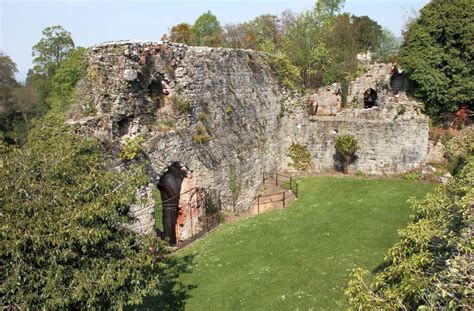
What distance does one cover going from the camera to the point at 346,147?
72.5 feet

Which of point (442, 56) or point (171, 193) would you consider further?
point (442, 56)

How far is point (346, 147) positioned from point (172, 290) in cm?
1374

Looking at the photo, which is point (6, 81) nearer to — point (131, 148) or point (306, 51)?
point (306, 51)

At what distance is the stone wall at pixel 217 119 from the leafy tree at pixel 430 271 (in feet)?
29.1

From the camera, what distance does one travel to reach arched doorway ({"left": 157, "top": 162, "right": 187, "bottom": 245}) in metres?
15.8

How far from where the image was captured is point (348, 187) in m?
20.4

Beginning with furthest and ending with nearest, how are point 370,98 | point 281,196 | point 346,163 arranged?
point 370,98 → point 346,163 → point 281,196

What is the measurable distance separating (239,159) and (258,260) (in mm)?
6878

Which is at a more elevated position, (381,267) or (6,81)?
(6,81)

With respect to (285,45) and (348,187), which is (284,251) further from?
(285,45)

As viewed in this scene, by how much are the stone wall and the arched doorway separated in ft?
1.49

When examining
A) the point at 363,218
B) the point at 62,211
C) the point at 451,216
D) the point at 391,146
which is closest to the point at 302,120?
the point at 391,146

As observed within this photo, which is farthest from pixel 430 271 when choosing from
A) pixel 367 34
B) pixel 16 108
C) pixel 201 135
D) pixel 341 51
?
pixel 16 108

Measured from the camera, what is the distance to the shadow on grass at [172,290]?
1065 centimetres
